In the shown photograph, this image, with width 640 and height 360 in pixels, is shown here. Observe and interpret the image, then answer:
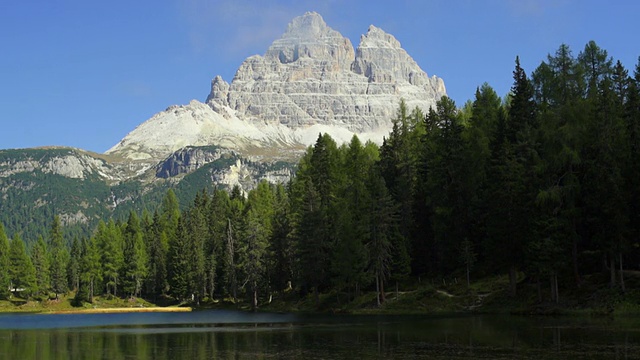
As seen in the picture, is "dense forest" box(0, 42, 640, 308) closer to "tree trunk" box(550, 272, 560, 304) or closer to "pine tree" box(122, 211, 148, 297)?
"tree trunk" box(550, 272, 560, 304)

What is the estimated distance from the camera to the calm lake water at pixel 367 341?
44.7 metres

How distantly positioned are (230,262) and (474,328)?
243 ft

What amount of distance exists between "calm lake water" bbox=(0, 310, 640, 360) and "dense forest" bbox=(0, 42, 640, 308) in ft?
35.8

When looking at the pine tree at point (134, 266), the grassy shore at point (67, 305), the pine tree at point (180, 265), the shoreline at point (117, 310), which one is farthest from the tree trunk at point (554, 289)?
the pine tree at point (134, 266)

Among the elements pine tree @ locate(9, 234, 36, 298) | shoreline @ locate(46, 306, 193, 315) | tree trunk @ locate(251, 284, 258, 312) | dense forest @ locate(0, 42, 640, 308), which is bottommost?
shoreline @ locate(46, 306, 193, 315)

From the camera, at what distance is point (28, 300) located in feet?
516

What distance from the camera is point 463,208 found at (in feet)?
302

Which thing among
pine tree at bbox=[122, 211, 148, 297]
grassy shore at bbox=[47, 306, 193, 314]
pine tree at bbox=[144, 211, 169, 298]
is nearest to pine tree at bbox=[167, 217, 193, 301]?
pine tree at bbox=[144, 211, 169, 298]

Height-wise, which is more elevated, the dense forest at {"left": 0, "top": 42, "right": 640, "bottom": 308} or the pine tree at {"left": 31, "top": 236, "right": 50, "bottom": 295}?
the dense forest at {"left": 0, "top": 42, "right": 640, "bottom": 308}

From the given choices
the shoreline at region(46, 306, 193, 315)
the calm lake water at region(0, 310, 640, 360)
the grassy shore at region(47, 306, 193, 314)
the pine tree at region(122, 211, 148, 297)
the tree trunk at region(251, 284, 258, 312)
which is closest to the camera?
the calm lake water at region(0, 310, 640, 360)

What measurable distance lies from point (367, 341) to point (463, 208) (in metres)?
41.5

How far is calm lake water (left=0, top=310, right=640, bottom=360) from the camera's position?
44656mm

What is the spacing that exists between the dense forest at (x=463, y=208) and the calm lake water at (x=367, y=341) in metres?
10.9

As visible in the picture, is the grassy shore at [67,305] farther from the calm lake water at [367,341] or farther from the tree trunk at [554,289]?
the tree trunk at [554,289]
